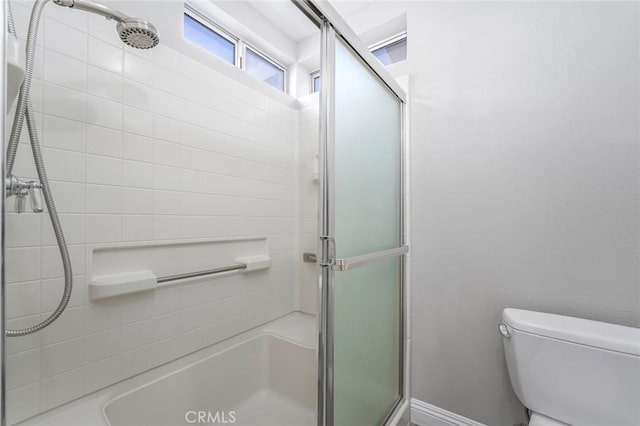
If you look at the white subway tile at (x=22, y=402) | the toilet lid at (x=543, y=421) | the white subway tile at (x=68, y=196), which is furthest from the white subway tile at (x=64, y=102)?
the toilet lid at (x=543, y=421)

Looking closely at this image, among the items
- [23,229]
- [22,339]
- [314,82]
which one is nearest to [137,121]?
[23,229]

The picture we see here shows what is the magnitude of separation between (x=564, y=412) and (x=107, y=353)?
5.75ft

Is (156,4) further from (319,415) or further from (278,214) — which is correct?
(319,415)

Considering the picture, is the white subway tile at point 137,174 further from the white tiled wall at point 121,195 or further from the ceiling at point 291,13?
the ceiling at point 291,13

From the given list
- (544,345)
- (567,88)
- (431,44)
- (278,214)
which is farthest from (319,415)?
(431,44)

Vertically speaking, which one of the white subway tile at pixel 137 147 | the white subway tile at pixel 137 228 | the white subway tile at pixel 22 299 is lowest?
the white subway tile at pixel 22 299

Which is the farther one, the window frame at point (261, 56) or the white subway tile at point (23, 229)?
the window frame at point (261, 56)

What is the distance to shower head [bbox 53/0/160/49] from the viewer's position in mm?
926

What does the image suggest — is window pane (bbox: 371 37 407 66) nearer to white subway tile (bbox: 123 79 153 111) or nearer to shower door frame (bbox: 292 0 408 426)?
shower door frame (bbox: 292 0 408 426)

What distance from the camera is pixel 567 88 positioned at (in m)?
1.19

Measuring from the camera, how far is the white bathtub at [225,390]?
1106mm

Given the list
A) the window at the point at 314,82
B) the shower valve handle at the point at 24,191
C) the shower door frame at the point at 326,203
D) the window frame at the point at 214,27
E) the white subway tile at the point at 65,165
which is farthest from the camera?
the window at the point at 314,82

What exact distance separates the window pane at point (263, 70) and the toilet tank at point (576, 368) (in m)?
2.13

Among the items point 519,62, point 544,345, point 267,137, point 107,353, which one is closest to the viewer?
point 544,345
